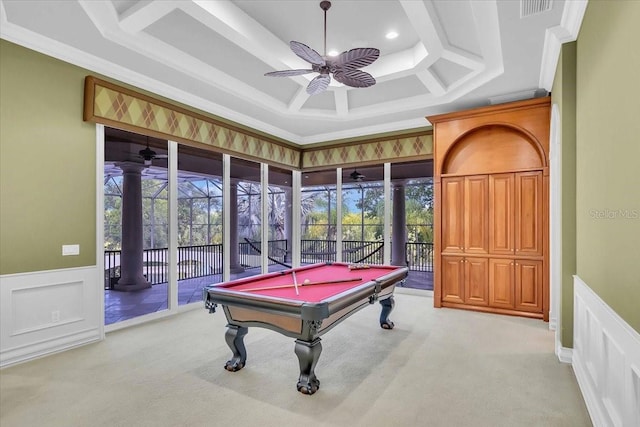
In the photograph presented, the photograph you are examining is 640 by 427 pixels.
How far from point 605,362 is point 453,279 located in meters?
3.12

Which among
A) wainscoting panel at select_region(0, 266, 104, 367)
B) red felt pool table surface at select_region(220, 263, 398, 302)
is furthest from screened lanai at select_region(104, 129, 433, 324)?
red felt pool table surface at select_region(220, 263, 398, 302)

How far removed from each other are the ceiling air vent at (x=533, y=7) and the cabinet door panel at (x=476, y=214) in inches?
96.0

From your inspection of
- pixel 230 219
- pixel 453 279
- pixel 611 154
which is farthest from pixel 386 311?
pixel 230 219

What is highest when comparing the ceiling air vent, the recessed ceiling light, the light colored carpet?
the recessed ceiling light

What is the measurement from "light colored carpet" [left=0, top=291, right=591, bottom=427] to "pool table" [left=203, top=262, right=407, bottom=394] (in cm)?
27

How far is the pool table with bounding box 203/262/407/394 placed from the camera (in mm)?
2559

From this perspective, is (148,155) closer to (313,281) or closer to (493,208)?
(313,281)

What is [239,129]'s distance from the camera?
569cm

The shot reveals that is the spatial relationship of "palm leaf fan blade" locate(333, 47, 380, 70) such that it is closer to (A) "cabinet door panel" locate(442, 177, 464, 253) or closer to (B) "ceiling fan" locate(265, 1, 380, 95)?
(B) "ceiling fan" locate(265, 1, 380, 95)

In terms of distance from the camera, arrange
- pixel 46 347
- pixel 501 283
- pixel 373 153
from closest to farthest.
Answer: pixel 46 347, pixel 501 283, pixel 373 153

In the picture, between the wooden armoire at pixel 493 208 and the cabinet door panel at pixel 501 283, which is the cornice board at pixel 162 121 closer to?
the wooden armoire at pixel 493 208

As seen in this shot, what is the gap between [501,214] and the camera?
15.9 ft

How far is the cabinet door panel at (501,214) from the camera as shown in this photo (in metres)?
4.78

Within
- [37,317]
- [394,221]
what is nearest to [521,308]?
[394,221]
